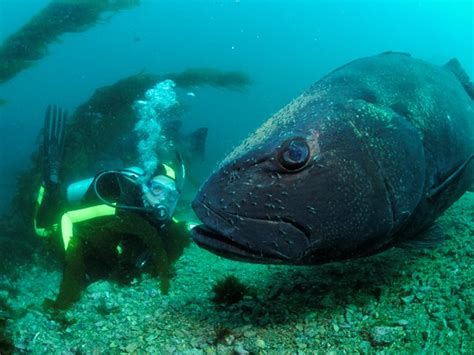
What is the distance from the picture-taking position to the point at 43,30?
13766 mm

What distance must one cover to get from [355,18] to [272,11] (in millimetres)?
36970

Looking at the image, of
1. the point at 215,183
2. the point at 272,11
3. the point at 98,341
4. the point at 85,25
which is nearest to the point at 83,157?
the point at 85,25

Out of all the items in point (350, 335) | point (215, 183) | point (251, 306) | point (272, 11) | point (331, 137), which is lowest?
point (272, 11)

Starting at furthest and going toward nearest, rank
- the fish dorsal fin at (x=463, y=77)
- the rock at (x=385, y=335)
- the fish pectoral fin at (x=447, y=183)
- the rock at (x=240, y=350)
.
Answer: the fish dorsal fin at (x=463, y=77) < the fish pectoral fin at (x=447, y=183) < the rock at (x=240, y=350) < the rock at (x=385, y=335)

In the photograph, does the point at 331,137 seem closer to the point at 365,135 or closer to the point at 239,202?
the point at 365,135

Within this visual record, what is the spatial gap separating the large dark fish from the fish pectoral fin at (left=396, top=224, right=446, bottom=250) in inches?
6.2

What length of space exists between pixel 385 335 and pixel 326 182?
1.17m

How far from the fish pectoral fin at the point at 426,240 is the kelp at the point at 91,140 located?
9282 mm

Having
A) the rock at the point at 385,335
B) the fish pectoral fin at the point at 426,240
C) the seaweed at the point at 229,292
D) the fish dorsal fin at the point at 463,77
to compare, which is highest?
the fish dorsal fin at the point at 463,77

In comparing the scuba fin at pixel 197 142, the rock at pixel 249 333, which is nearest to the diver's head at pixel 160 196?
the rock at pixel 249 333

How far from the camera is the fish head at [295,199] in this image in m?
2.18

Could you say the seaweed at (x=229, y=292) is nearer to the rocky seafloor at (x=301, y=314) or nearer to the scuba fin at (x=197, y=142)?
the rocky seafloor at (x=301, y=314)

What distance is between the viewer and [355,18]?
136m

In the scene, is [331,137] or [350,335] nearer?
[331,137]
